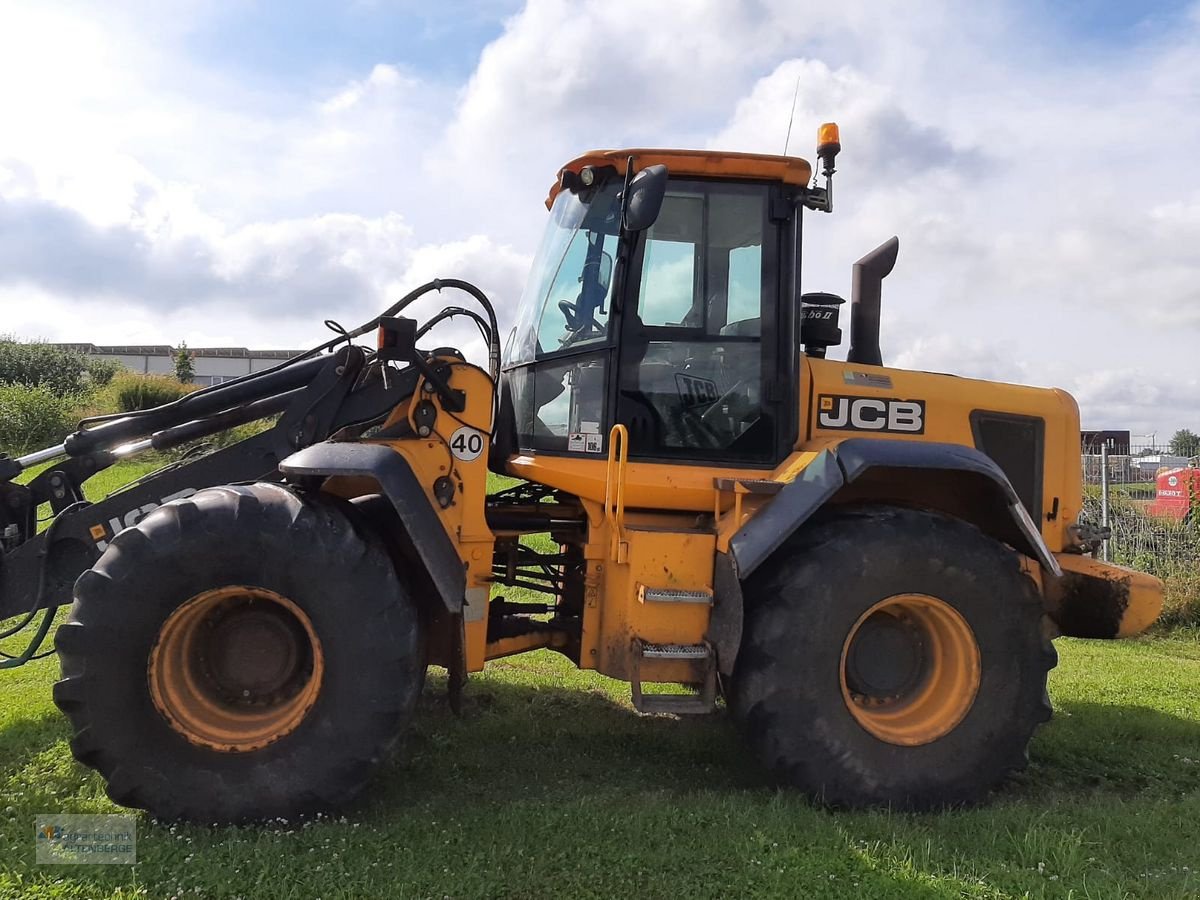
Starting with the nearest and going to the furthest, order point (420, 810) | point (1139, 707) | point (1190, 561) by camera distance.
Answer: point (420, 810)
point (1139, 707)
point (1190, 561)

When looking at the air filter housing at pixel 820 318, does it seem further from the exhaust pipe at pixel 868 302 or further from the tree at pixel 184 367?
the tree at pixel 184 367

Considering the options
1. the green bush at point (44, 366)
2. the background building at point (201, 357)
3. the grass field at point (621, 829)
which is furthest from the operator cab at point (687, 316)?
the background building at point (201, 357)

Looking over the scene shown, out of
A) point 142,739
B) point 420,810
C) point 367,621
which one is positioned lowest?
point 420,810

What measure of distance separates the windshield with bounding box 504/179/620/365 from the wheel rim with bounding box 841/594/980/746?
1.94m

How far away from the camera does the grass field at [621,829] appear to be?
3049 mm

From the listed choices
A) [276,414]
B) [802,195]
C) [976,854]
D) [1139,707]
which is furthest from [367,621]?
[1139,707]

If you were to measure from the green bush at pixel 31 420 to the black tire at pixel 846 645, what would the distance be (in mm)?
20330

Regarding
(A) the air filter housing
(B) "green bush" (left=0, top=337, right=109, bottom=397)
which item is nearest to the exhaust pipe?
(A) the air filter housing

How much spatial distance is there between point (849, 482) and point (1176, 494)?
30.7 feet

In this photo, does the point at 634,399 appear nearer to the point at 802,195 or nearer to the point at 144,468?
the point at 802,195

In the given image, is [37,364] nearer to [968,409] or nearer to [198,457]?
[198,457]

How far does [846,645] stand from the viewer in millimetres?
3871

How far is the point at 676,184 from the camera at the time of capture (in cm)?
423

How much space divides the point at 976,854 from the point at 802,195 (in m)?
3.05
